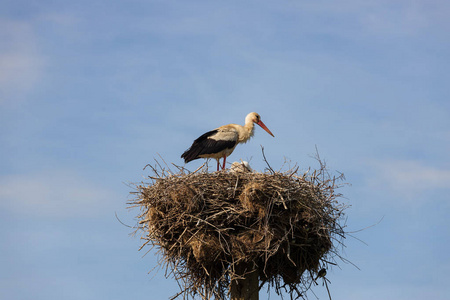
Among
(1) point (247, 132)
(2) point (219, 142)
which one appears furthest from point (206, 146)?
(1) point (247, 132)

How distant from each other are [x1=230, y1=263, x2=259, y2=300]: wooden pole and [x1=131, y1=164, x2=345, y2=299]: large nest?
9 cm

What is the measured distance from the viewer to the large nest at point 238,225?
842cm

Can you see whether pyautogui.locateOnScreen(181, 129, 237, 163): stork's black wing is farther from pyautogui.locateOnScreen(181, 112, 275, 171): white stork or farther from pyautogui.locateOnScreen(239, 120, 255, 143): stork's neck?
pyautogui.locateOnScreen(239, 120, 255, 143): stork's neck

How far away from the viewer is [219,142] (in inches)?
468

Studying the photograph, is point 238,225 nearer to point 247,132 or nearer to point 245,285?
point 245,285

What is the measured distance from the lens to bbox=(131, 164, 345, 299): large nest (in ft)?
27.6

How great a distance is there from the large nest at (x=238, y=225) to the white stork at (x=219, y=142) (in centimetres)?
258

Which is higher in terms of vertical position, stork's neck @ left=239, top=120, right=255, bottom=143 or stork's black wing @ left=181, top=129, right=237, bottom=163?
stork's neck @ left=239, top=120, right=255, bottom=143

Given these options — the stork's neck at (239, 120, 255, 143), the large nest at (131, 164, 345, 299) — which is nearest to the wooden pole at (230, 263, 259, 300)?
the large nest at (131, 164, 345, 299)

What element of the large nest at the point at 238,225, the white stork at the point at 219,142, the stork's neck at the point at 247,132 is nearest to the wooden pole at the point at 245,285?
the large nest at the point at 238,225

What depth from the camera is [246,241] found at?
332 inches

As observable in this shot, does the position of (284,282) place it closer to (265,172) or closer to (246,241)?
(246,241)

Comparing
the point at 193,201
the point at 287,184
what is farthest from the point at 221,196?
the point at 287,184

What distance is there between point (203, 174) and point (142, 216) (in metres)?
1.12
